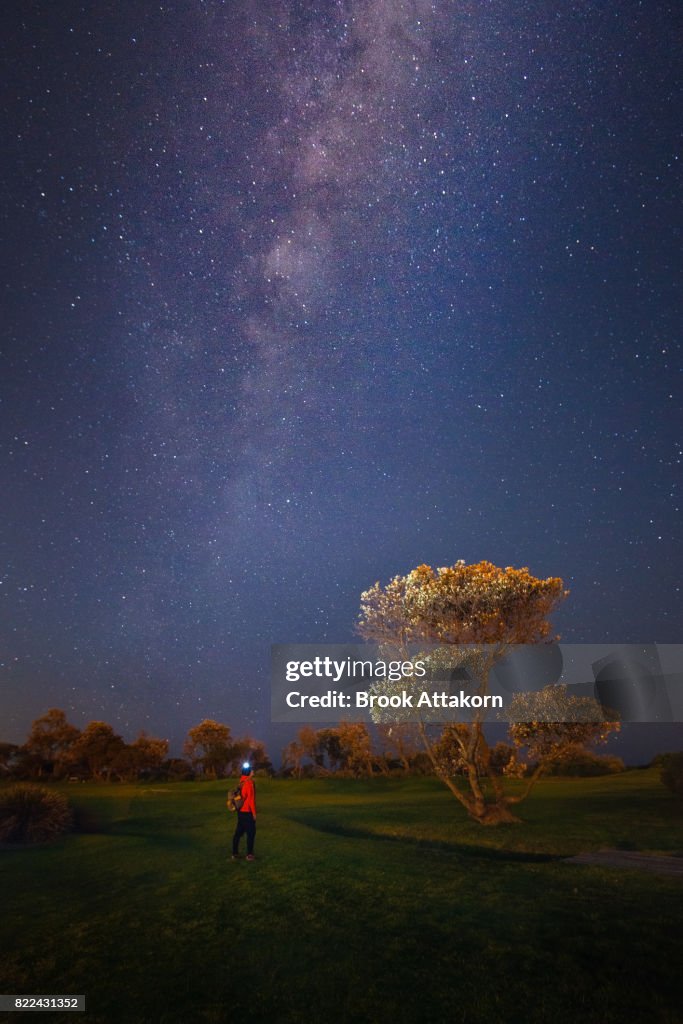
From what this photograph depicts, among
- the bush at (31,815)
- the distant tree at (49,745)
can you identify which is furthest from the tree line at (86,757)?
the bush at (31,815)

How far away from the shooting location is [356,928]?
1021 cm

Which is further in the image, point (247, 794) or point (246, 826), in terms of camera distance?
point (246, 826)

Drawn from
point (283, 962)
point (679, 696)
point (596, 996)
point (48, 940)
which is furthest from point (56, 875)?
point (679, 696)

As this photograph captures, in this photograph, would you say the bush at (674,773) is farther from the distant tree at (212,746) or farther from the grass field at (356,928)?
the distant tree at (212,746)

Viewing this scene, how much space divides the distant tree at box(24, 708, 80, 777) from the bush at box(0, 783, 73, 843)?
43.3m

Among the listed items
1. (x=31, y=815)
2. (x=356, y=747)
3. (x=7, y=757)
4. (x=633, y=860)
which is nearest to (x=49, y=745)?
(x=7, y=757)

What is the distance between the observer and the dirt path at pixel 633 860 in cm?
1367

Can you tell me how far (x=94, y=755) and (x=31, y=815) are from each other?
4448 centimetres

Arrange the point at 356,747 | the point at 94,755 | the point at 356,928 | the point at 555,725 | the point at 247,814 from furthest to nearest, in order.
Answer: the point at 94,755
the point at 356,747
the point at 555,725
the point at 247,814
the point at 356,928

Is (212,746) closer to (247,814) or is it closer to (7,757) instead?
(7,757)

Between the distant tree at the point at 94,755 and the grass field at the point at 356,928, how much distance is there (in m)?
45.6

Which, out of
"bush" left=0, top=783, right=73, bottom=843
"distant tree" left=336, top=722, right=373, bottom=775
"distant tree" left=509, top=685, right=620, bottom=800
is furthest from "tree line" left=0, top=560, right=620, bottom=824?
"distant tree" left=336, top=722, right=373, bottom=775

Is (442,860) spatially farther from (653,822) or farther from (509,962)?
(653,822)

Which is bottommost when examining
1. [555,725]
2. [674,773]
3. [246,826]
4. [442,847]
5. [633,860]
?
[633,860]
